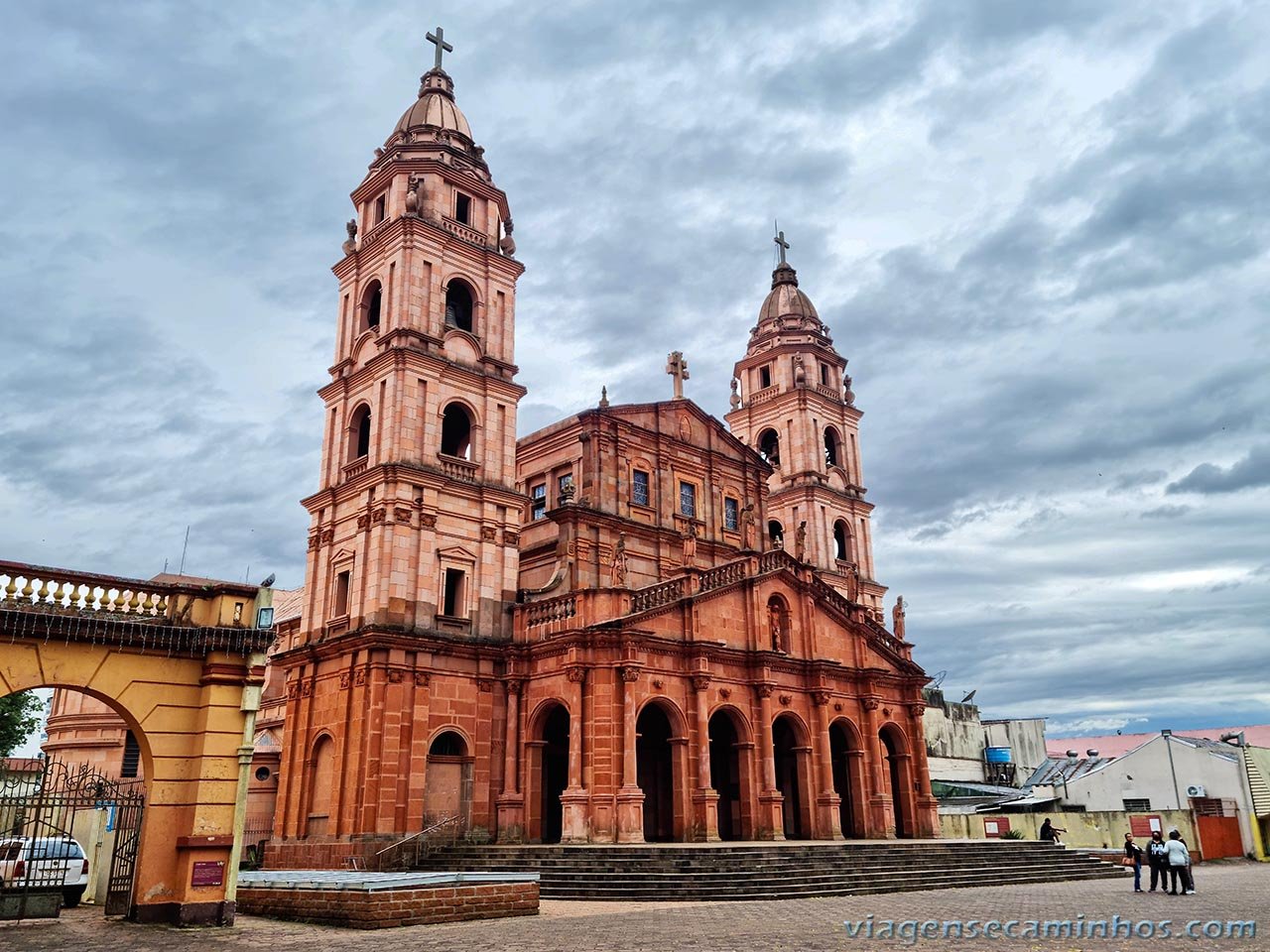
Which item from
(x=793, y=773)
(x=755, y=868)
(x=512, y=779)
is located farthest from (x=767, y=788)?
(x=755, y=868)

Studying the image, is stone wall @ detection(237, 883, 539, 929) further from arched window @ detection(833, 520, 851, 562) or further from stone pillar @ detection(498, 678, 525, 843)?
arched window @ detection(833, 520, 851, 562)

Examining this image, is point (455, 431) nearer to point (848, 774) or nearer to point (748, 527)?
point (748, 527)

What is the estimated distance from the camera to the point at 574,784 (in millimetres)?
31859

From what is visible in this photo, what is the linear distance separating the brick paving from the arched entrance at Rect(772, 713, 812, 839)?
484 inches

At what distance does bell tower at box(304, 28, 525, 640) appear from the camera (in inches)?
1379

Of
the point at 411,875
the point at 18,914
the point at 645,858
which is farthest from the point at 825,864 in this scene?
the point at 18,914

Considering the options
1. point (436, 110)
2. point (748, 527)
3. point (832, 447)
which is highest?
point (436, 110)

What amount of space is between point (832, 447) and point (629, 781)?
28.5m

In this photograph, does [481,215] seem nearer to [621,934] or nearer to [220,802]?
[220,802]

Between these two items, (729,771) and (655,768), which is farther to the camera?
(729,771)

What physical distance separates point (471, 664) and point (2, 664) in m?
19.1

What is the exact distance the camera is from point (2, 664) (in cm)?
1717

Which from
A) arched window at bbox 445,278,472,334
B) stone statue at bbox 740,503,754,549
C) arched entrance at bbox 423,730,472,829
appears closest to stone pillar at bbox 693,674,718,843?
arched entrance at bbox 423,730,472,829

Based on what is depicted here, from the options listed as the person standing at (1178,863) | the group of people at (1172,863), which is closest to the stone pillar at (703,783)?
the group of people at (1172,863)
